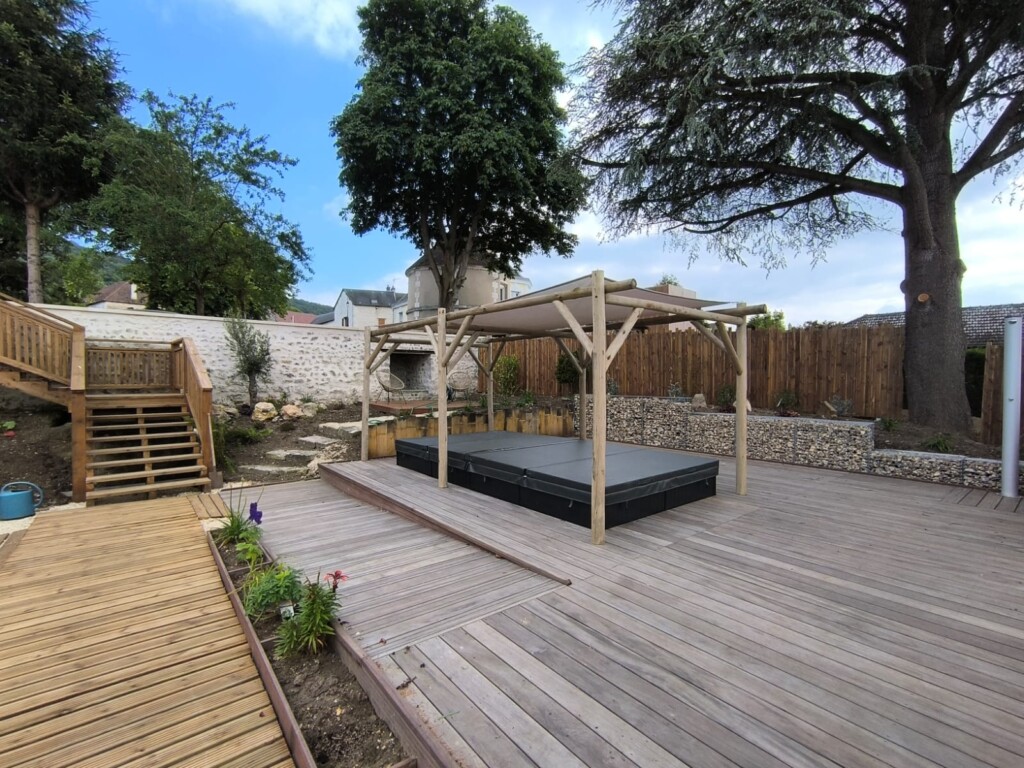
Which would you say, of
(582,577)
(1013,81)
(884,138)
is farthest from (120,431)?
(1013,81)

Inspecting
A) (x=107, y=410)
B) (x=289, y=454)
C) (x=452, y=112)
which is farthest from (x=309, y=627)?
(x=452, y=112)

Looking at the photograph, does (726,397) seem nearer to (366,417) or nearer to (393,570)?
(366,417)

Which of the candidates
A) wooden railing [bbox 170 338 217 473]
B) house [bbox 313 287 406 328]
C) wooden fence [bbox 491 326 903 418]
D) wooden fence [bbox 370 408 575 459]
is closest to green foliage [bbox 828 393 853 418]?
wooden fence [bbox 491 326 903 418]

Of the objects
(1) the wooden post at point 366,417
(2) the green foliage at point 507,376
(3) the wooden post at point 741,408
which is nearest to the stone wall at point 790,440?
(3) the wooden post at point 741,408

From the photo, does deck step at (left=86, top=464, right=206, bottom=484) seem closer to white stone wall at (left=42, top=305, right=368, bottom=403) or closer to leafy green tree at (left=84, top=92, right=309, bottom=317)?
white stone wall at (left=42, top=305, right=368, bottom=403)

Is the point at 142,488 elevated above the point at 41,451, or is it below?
below

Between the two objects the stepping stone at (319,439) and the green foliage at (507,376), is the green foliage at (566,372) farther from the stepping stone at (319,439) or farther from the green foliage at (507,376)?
the stepping stone at (319,439)

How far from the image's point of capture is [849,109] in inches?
294

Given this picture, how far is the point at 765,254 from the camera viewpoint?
375 inches

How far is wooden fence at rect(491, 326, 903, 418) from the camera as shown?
23.5 ft

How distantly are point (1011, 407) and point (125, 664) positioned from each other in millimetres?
7551

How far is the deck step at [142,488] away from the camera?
17.3 feet

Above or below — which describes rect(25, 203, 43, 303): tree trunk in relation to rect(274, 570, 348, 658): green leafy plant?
above

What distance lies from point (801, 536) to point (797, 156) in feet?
24.8
